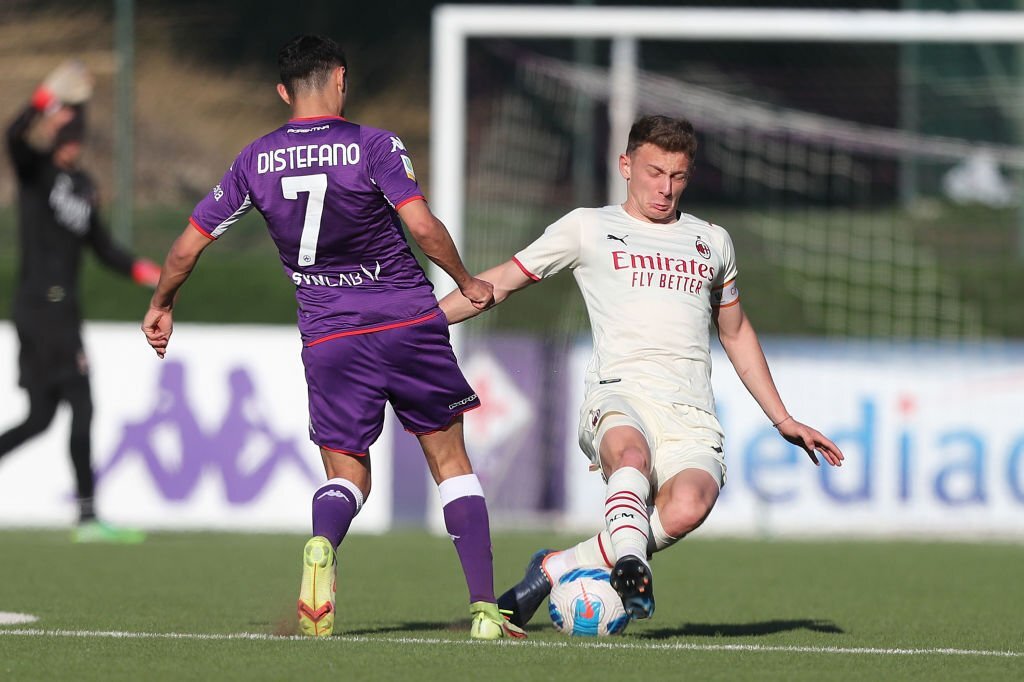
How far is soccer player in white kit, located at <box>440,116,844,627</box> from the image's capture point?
5.79 metres

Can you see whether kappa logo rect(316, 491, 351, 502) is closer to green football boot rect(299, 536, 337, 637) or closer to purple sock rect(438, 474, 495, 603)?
green football boot rect(299, 536, 337, 637)

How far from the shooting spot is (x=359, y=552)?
10.2 m

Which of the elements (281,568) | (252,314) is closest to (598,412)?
(281,568)

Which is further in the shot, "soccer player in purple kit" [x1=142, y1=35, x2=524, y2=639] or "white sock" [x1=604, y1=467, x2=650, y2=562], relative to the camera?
"soccer player in purple kit" [x1=142, y1=35, x2=524, y2=639]

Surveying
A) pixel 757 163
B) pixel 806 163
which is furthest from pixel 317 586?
pixel 806 163

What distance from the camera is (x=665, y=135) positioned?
591 cm

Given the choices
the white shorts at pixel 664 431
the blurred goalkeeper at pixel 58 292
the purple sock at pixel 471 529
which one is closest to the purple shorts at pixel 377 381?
the purple sock at pixel 471 529

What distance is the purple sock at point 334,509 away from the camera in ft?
18.7

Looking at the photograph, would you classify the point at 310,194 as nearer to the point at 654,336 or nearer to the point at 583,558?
the point at 654,336

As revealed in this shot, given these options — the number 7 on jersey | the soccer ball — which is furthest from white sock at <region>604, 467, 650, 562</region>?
the number 7 on jersey

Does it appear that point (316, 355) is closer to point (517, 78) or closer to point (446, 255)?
point (446, 255)

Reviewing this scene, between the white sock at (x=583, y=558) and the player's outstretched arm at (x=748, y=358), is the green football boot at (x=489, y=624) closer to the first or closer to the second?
the white sock at (x=583, y=558)

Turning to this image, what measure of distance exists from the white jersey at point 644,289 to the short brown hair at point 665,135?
293 mm

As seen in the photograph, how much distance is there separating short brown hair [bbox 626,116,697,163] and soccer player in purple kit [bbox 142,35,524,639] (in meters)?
0.75
